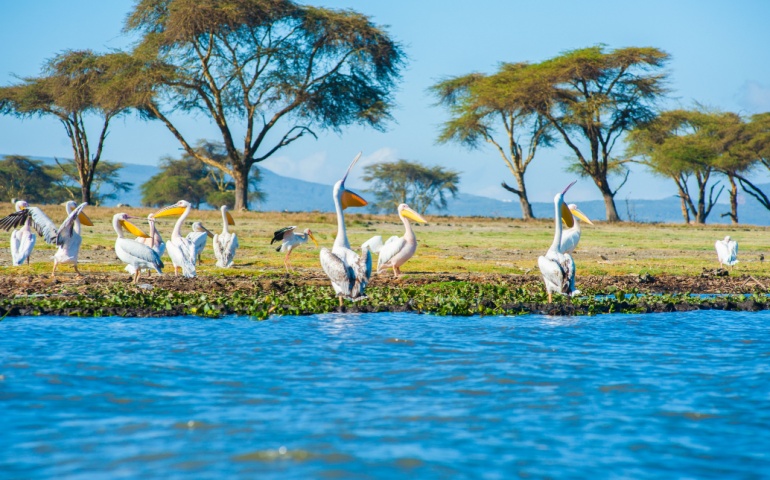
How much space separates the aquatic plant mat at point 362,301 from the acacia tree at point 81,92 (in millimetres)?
23403

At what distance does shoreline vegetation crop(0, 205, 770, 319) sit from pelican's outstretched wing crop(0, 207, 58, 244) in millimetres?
678

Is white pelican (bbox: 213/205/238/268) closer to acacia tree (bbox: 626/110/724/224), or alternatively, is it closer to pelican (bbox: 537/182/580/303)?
pelican (bbox: 537/182/580/303)

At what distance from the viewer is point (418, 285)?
46.3 feet

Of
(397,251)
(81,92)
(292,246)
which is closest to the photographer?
(397,251)

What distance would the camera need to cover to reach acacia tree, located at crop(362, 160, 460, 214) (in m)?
71.6

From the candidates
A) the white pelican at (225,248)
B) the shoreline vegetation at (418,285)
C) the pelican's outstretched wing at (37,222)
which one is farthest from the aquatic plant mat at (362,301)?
the white pelican at (225,248)

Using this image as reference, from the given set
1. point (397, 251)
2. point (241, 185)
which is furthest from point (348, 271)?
point (241, 185)

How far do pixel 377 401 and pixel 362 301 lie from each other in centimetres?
542

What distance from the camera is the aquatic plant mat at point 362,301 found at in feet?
35.9

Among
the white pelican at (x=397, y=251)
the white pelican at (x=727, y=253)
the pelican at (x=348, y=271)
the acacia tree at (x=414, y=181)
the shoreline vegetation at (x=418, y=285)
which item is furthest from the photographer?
the acacia tree at (x=414, y=181)

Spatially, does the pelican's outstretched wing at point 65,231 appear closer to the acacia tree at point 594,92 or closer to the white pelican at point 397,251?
the white pelican at point 397,251

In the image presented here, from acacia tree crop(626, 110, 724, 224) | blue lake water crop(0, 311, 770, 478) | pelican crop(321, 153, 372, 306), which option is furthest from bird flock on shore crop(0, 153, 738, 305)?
acacia tree crop(626, 110, 724, 224)

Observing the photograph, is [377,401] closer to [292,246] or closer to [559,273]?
[559,273]

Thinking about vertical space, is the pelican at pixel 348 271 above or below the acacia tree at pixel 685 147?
below
